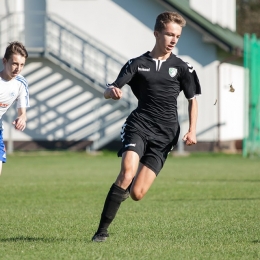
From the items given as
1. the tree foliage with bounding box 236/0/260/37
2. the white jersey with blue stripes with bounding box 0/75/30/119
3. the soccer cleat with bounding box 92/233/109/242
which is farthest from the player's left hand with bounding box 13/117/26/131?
the tree foliage with bounding box 236/0/260/37

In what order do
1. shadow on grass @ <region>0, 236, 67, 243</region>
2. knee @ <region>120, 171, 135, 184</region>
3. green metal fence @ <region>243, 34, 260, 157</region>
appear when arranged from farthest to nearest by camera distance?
green metal fence @ <region>243, 34, 260, 157</region>, shadow on grass @ <region>0, 236, 67, 243</region>, knee @ <region>120, 171, 135, 184</region>

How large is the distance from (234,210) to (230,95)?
22.0 meters

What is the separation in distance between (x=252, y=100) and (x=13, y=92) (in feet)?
62.7

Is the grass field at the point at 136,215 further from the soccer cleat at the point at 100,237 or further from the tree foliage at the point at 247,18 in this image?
the tree foliage at the point at 247,18

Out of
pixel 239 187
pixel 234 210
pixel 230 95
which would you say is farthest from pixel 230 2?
pixel 234 210

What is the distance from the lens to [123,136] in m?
8.51

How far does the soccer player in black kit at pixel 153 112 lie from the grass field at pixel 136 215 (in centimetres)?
54

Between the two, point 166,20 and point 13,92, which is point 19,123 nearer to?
point 13,92

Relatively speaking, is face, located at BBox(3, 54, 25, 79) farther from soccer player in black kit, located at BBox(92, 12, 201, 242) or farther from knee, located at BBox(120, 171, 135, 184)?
knee, located at BBox(120, 171, 135, 184)

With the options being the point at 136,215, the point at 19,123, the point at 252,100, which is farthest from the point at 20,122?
the point at 252,100

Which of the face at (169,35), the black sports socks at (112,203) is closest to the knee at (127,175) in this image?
the black sports socks at (112,203)

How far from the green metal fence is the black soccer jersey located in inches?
747

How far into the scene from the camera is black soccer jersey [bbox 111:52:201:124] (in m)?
8.42

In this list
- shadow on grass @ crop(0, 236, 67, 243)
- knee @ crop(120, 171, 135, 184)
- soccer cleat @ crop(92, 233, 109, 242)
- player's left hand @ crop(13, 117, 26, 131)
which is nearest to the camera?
knee @ crop(120, 171, 135, 184)
